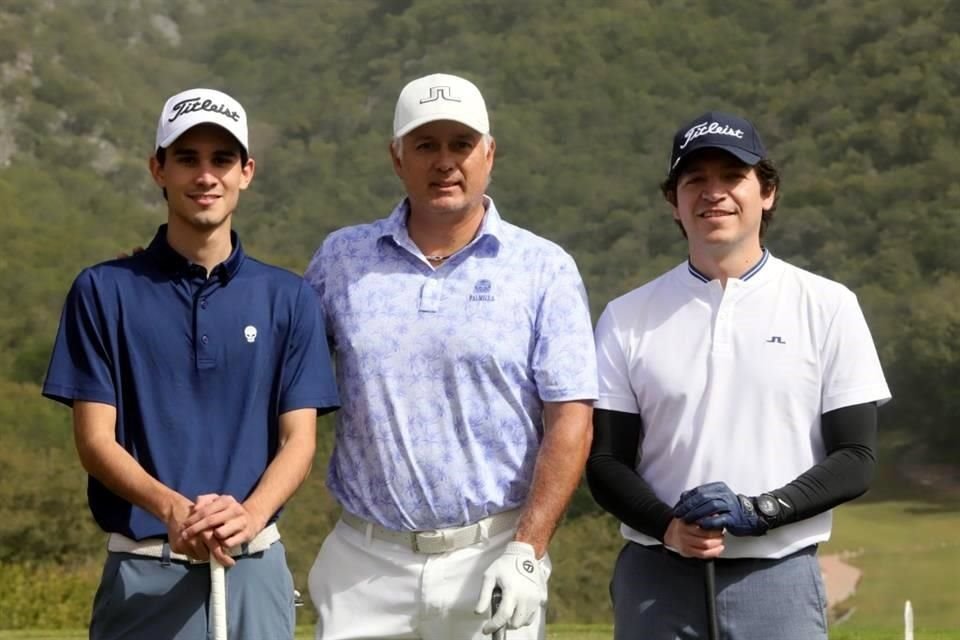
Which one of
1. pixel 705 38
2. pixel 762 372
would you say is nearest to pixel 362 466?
pixel 762 372

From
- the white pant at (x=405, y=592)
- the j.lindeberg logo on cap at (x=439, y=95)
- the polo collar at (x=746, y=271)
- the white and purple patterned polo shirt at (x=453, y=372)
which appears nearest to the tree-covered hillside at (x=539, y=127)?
the white pant at (x=405, y=592)

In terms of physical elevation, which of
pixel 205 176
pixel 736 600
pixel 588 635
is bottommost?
pixel 588 635

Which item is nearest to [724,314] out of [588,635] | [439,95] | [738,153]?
[738,153]

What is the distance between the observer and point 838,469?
3953 millimetres

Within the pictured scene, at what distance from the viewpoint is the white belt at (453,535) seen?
4238 mm

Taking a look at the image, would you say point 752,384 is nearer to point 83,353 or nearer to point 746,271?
point 746,271

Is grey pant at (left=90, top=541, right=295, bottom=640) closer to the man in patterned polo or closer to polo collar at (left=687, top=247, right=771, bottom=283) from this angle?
the man in patterned polo

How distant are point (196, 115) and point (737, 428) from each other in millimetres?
1455

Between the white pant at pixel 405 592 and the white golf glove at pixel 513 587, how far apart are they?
10 centimetres

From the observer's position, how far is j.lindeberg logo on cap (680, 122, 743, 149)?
13.6 ft

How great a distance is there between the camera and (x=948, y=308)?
37.8 metres

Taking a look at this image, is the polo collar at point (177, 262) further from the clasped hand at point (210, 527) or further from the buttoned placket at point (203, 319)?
the clasped hand at point (210, 527)

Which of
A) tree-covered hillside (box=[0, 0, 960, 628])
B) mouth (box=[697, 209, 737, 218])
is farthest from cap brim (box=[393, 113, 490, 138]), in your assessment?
tree-covered hillside (box=[0, 0, 960, 628])

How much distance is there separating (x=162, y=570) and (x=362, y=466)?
23.3 inches
